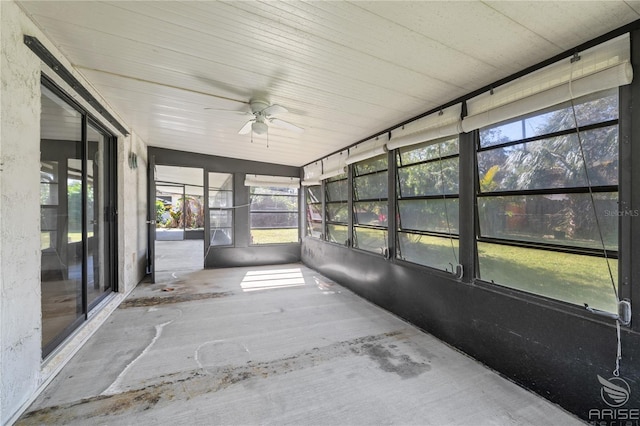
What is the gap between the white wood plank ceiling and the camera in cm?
148

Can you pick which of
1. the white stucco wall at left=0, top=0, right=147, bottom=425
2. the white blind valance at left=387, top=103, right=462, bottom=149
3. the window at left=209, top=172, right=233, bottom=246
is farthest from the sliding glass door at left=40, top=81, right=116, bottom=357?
the white blind valance at left=387, top=103, right=462, bottom=149

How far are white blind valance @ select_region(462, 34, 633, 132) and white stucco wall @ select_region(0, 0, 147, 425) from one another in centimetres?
322

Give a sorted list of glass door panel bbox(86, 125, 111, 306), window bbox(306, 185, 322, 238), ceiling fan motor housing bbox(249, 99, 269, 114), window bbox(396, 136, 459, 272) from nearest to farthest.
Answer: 1. window bbox(396, 136, 459, 272)
2. ceiling fan motor housing bbox(249, 99, 269, 114)
3. glass door panel bbox(86, 125, 111, 306)
4. window bbox(306, 185, 322, 238)

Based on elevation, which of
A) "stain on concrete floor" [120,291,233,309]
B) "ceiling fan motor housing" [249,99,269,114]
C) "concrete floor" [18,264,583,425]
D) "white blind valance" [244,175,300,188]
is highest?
"ceiling fan motor housing" [249,99,269,114]

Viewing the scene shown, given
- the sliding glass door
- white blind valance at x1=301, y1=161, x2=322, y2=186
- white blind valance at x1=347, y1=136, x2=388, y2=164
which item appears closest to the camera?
the sliding glass door

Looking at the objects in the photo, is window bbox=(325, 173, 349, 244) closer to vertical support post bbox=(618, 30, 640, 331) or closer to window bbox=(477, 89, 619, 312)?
window bbox=(477, 89, 619, 312)

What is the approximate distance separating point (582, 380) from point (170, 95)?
4.17m

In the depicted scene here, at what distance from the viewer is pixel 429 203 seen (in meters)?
2.85

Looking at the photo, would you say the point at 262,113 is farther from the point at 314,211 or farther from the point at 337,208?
the point at 314,211

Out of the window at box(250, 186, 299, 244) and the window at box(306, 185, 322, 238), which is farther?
the window at box(250, 186, 299, 244)

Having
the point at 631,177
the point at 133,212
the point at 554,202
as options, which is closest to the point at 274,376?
the point at 554,202

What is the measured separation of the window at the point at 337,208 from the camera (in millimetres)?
4556

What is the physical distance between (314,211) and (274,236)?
3.94 feet

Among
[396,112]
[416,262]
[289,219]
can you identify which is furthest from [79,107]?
[289,219]
